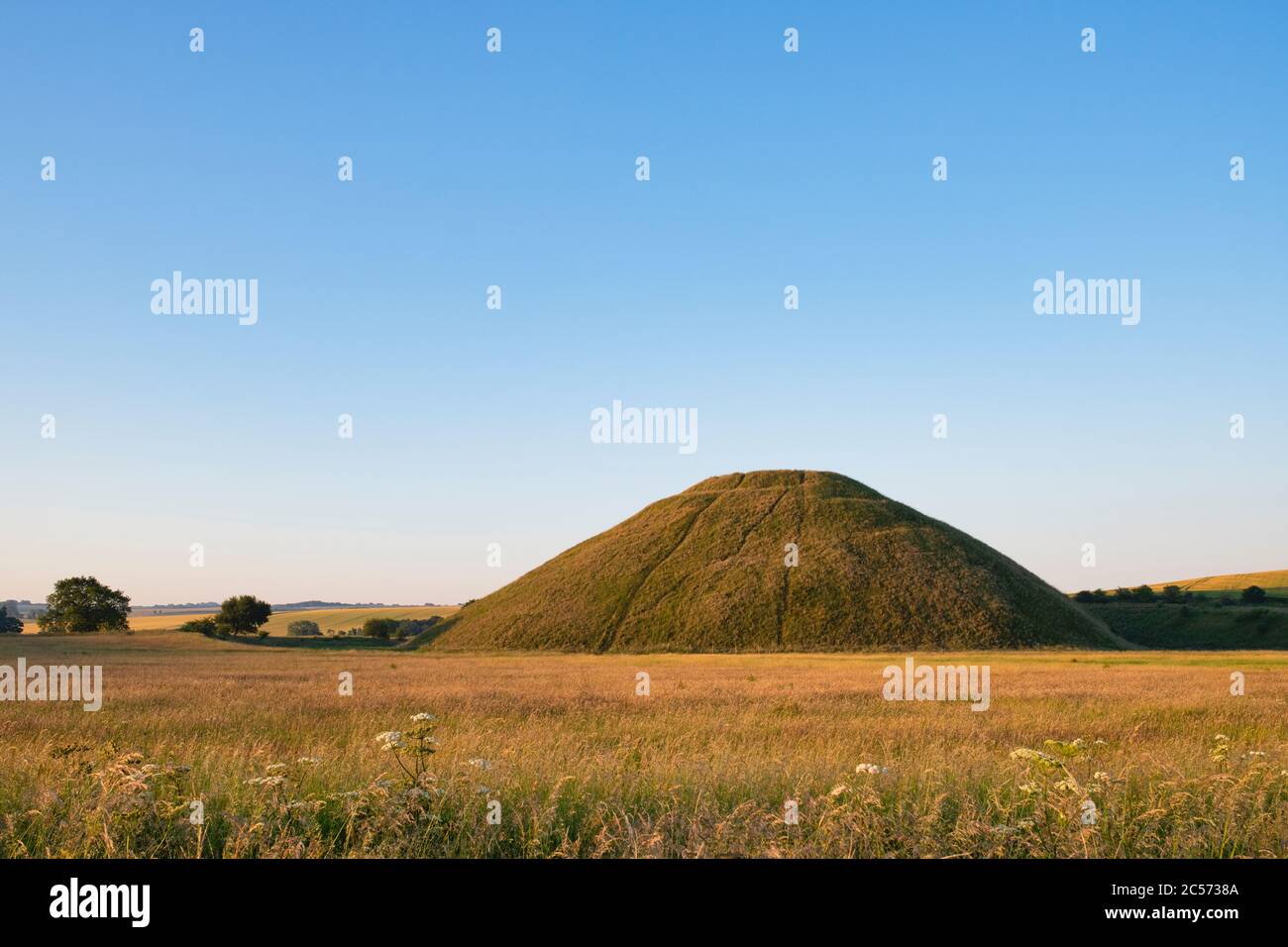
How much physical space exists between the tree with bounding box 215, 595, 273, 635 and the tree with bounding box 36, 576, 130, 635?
12.2 m

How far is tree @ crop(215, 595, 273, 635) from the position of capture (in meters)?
114

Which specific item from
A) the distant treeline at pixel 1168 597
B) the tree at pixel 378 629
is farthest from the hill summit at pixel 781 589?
the distant treeline at pixel 1168 597

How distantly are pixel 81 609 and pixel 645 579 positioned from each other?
74.1 metres

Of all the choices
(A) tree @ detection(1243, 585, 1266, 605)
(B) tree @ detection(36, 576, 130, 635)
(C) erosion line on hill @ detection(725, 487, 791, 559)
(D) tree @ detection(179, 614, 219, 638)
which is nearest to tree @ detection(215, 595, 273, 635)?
(D) tree @ detection(179, 614, 219, 638)

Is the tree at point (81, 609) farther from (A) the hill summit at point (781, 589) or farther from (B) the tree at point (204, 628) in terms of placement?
(A) the hill summit at point (781, 589)

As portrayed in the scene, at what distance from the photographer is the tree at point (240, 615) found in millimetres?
114500

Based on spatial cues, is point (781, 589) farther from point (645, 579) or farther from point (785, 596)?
point (645, 579)

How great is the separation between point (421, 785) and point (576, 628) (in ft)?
290

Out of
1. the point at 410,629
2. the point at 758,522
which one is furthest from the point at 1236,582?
the point at 410,629

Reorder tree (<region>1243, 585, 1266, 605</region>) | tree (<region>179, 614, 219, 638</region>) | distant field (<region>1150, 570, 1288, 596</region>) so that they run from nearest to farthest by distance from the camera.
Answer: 1. tree (<region>179, 614, 219, 638</region>)
2. tree (<region>1243, 585, 1266, 605</region>)
3. distant field (<region>1150, 570, 1288, 596</region>)

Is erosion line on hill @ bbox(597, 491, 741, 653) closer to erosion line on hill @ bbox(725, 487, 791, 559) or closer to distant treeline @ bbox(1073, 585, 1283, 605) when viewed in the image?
erosion line on hill @ bbox(725, 487, 791, 559)
